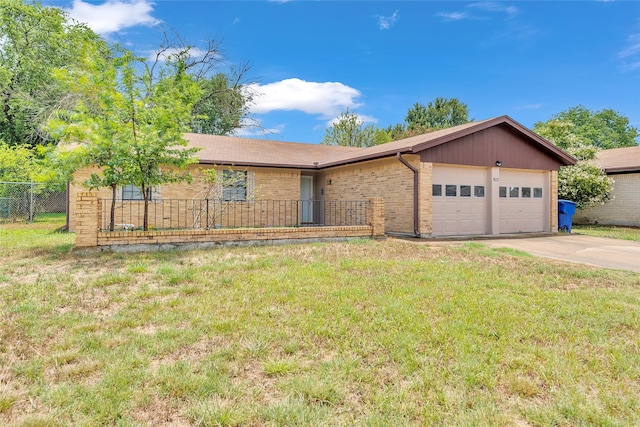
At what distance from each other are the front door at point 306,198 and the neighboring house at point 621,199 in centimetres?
1308

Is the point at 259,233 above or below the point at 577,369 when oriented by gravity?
above

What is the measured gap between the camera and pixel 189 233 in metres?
8.19

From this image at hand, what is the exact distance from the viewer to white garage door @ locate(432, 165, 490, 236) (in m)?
11.6

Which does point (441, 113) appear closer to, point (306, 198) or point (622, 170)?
point (622, 170)

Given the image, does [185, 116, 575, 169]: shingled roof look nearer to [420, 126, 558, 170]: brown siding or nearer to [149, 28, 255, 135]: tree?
[420, 126, 558, 170]: brown siding

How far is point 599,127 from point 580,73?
20.7 m

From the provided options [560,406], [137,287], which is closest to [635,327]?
[560,406]

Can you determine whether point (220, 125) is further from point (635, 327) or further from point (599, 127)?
point (599, 127)

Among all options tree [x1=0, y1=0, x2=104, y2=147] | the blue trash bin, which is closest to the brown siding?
the blue trash bin

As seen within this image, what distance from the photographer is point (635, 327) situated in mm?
3631


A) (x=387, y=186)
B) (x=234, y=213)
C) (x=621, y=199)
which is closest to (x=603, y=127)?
(x=621, y=199)

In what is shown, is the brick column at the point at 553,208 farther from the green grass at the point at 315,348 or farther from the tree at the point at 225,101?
the tree at the point at 225,101

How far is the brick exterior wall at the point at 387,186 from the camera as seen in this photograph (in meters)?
11.5

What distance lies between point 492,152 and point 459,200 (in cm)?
202
